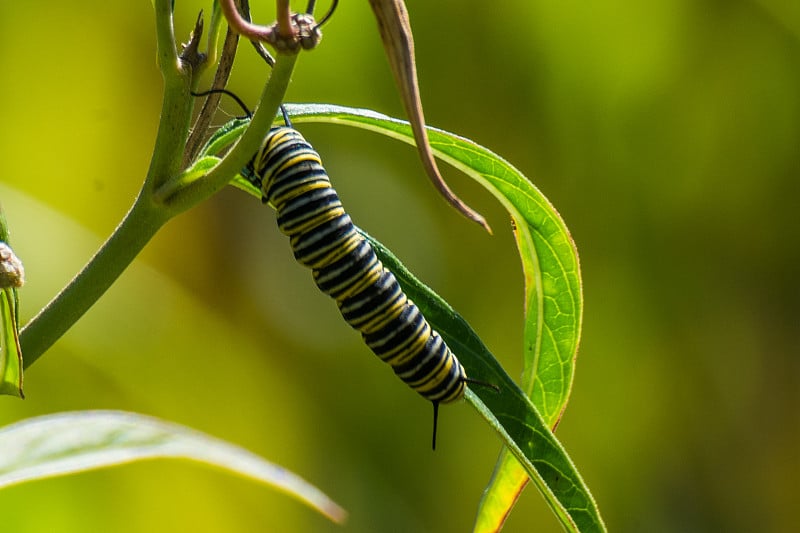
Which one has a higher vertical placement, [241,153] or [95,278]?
[241,153]

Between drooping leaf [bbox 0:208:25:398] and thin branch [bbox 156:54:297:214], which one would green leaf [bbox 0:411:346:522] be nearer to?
drooping leaf [bbox 0:208:25:398]

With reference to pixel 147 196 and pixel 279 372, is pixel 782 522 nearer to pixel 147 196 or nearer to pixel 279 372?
pixel 279 372

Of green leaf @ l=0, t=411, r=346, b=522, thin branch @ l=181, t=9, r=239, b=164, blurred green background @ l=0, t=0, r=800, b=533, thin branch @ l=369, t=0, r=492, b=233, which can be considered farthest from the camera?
blurred green background @ l=0, t=0, r=800, b=533

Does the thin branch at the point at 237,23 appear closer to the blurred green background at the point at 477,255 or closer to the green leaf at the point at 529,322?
the green leaf at the point at 529,322

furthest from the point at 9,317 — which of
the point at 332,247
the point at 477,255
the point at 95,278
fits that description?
the point at 477,255

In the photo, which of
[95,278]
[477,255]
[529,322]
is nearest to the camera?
[95,278]

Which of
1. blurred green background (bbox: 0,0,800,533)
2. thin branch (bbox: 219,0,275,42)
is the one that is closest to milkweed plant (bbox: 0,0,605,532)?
thin branch (bbox: 219,0,275,42)

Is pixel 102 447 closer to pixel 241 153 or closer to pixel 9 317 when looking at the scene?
pixel 9 317
